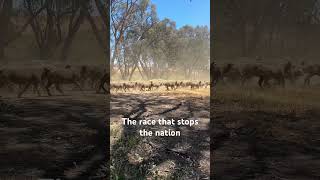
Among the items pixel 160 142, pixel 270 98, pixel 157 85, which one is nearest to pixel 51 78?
pixel 157 85

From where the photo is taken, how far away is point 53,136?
7680mm

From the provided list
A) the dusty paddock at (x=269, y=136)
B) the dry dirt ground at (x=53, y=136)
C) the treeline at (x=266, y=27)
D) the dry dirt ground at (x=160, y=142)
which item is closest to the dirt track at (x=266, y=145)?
the dusty paddock at (x=269, y=136)

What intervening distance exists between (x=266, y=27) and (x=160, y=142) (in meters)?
2.83

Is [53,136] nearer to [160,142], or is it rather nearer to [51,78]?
[51,78]

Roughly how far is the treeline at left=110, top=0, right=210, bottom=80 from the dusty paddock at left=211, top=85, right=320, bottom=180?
3.27 feet

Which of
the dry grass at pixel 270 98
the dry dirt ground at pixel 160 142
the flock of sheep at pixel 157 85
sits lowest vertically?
the dry dirt ground at pixel 160 142

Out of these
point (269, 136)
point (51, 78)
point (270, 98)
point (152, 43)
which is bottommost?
point (269, 136)

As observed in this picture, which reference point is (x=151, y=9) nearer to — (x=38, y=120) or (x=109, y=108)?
(x=109, y=108)

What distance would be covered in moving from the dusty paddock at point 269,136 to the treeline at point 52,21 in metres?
2.71

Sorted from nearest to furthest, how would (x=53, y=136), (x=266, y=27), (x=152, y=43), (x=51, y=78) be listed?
(x=266, y=27)
(x=53, y=136)
(x=51, y=78)
(x=152, y=43)

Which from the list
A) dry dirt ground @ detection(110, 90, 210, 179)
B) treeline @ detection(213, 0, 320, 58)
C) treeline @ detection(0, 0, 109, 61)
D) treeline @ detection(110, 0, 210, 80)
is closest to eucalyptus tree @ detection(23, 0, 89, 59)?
treeline @ detection(0, 0, 109, 61)

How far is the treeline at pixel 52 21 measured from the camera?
7723 millimetres

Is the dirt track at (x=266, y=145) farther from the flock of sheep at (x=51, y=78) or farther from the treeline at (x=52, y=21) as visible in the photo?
the treeline at (x=52, y=21)

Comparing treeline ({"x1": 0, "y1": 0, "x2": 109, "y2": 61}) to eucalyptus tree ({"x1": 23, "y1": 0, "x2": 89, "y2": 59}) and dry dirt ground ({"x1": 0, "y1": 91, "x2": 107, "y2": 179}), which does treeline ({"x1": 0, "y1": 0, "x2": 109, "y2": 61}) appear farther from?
dry dirt ground ({"x1": 0, "y1": 91, "x2": 107, "y2": 179})
